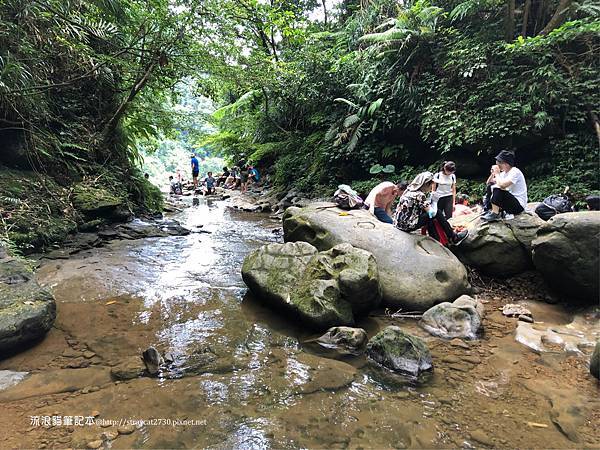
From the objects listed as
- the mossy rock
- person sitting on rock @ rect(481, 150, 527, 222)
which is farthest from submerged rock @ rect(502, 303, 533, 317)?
the mossy rock

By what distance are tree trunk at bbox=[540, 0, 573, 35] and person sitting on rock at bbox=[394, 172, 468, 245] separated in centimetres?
685

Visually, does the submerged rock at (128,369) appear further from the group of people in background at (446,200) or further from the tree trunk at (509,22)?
the tree trunk at (509,22)

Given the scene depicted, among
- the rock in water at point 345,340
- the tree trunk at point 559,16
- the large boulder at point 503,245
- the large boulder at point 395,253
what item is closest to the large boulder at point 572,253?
the large boulder at point 503,245

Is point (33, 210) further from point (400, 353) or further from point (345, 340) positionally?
point (400, 353)

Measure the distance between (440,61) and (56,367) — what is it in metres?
11.4

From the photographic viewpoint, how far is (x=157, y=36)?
7707mm

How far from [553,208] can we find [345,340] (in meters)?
4.70

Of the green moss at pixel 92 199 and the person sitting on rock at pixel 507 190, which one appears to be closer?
the person sitting on rock at pixel 507 190

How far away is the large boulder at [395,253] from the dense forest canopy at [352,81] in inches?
185

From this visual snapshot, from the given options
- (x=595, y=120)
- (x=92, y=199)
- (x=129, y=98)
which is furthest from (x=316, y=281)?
(x=595, y=120)

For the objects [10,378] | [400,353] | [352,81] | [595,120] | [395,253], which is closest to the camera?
[10,378]

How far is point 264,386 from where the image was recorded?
3062mm

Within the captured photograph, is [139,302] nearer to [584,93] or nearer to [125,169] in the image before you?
[125,169]

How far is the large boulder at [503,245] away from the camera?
5.34 metres
